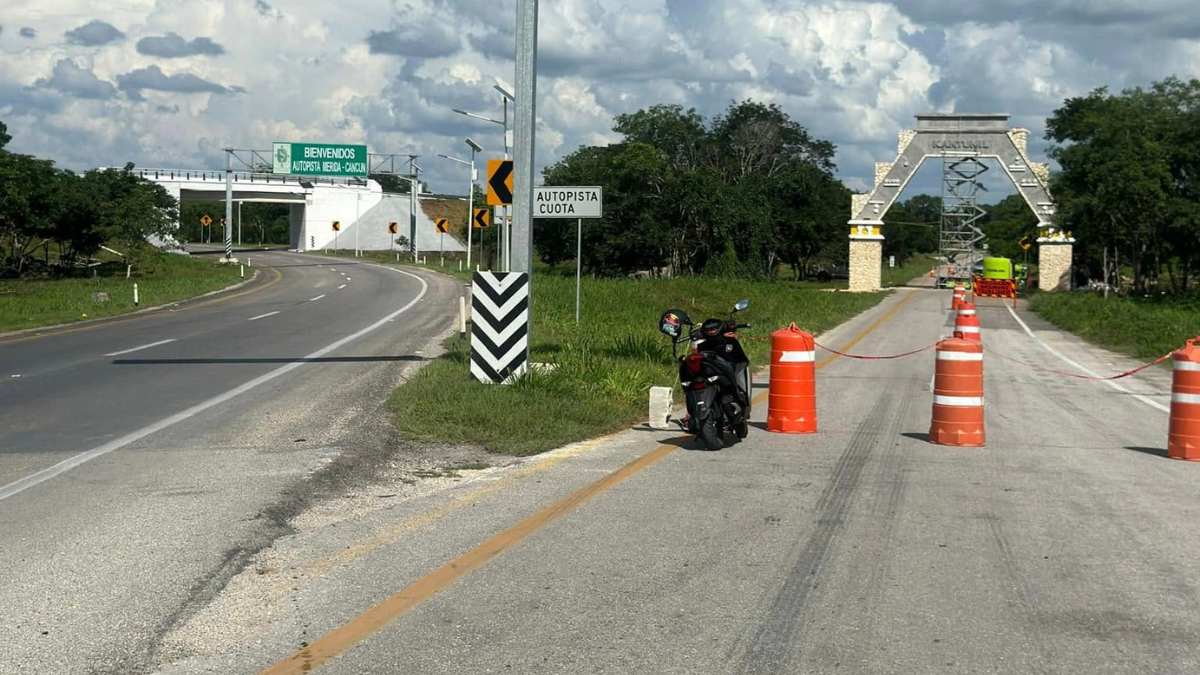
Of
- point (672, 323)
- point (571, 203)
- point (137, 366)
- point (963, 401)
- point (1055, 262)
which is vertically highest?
point (1055, 262)

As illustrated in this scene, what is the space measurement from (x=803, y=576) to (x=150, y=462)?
5.95 meters

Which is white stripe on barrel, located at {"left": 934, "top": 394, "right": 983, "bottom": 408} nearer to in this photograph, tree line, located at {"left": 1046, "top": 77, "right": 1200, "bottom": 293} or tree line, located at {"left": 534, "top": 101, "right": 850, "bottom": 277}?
tree line, located at {"left": 1046, "top": 77, "right": 1200, "bottom": 293}

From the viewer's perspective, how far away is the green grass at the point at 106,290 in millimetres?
30844

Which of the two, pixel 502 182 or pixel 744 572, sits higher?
pixel 502 182

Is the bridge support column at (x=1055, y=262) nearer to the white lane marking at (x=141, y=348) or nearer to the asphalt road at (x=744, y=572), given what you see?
the white lane marking at (x=141, y=348)

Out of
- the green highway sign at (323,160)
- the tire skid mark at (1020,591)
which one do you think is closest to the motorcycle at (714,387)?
the tire skid mark at (1020,591)

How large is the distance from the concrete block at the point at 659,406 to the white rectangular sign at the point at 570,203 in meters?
6.28

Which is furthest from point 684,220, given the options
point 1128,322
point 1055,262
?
point 1128,322

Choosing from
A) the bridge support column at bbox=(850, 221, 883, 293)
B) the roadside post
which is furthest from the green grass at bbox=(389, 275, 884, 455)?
the bridge support column at bbox=(850, 221, 883, 293)

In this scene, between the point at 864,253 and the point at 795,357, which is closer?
the point at 795,357

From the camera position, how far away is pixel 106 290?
141ft

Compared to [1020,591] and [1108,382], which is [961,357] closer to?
[1020,591]

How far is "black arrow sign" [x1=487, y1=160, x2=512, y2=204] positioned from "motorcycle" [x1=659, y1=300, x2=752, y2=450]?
556 centimetres

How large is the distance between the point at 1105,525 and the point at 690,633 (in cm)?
386
